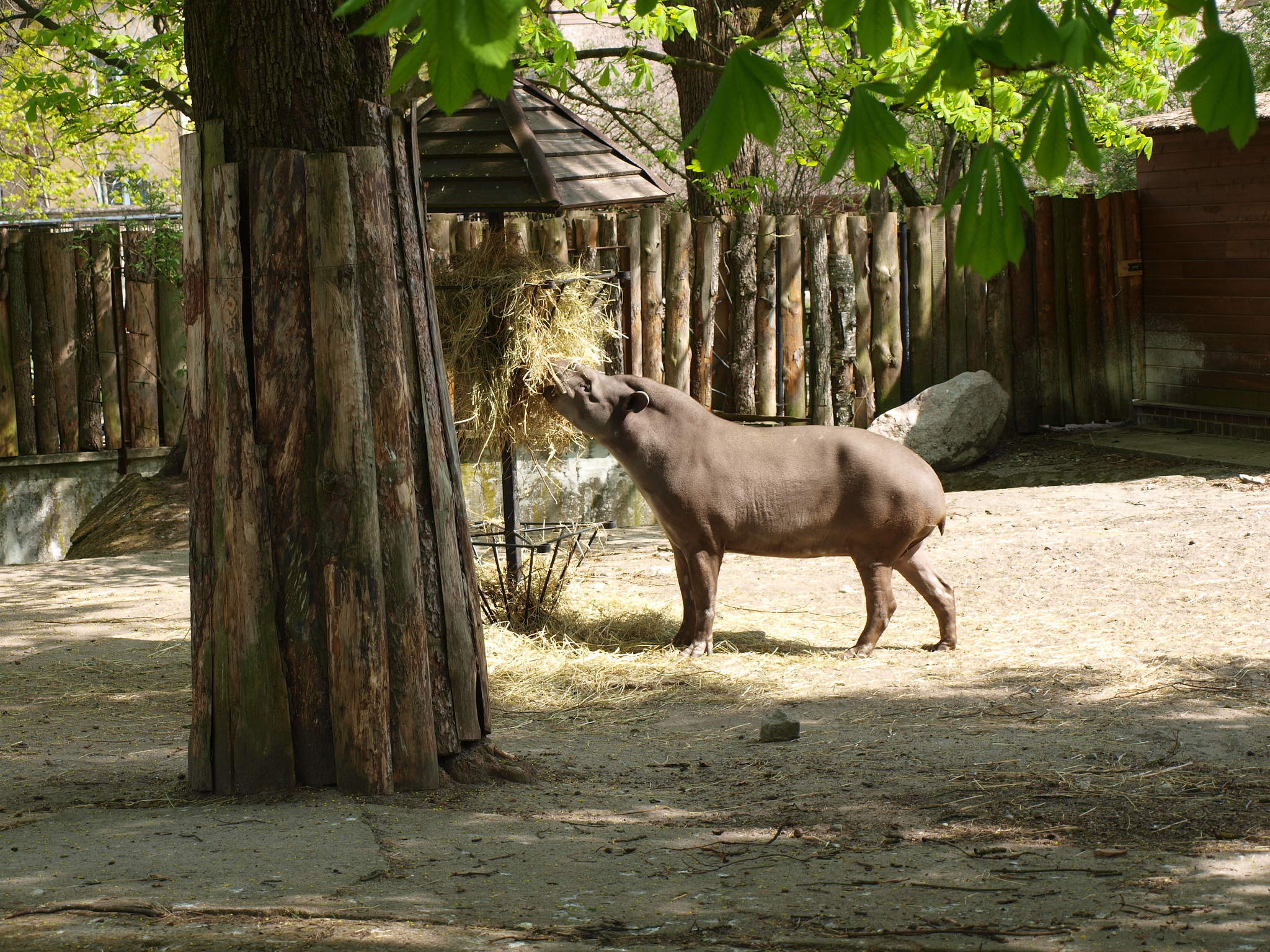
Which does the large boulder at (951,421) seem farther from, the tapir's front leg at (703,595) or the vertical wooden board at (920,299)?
the tapir's front leg at (703,595)

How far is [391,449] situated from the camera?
3.63 metres

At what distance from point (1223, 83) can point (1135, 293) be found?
36.6ft

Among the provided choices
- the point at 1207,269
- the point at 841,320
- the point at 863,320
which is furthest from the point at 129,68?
the point at 1207,269

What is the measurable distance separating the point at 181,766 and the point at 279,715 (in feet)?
2.66

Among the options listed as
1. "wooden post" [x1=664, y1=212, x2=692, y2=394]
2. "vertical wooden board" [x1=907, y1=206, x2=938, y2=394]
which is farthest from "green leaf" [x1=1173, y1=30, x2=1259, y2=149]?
"vertical wooden board" [x1=907, y1=206, x2=938, y2=394]

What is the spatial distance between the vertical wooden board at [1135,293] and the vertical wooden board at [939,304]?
83.7 inches

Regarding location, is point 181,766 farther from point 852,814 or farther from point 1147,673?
point 1147,673

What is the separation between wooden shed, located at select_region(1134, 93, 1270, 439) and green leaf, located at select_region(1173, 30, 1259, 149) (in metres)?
10.3

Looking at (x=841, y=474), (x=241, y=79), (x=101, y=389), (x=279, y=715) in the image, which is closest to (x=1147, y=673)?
(x=841, y=474)

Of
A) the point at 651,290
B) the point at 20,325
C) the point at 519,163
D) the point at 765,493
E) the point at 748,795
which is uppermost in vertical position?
the point at 519,163

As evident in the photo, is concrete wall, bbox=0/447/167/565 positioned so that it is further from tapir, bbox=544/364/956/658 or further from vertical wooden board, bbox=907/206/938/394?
vertical wooden board, bbox=907/206/938/394

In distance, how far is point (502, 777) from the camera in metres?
4.03

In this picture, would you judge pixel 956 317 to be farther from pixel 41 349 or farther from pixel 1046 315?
pixel 41 349

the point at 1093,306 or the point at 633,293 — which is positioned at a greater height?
the point at 633,293
